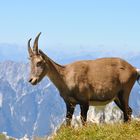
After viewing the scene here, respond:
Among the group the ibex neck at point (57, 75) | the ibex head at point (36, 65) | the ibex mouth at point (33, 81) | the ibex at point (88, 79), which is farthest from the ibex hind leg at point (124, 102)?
the ibex mouth at point (33, 81)

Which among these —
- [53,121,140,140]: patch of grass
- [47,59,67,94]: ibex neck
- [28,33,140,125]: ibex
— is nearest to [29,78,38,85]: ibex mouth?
[28,33,140,125]: ibex

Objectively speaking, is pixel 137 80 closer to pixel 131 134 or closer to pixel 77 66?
pixel 77 66

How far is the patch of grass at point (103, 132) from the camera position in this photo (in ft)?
45.3

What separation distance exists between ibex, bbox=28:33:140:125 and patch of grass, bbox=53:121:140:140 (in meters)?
4.08

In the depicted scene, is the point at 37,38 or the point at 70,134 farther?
the point at 37,38

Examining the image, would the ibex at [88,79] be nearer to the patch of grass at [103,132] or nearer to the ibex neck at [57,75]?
the ibex neck at [57,75]

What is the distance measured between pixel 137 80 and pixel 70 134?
25.2ft

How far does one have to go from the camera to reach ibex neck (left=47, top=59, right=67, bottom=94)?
20.3 m

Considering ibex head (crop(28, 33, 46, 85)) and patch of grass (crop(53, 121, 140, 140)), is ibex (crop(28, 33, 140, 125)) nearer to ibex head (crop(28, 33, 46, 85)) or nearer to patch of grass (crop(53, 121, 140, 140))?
ibex head (crop(28, 33, 46, 85))

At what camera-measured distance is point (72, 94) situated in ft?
64.6

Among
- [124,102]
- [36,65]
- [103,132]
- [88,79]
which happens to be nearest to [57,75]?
[36,65]

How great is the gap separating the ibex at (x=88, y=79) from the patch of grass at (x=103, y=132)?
4.08 m

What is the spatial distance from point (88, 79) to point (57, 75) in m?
1.47

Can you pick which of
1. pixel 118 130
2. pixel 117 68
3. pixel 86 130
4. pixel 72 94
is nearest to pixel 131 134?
pixel 118 130
